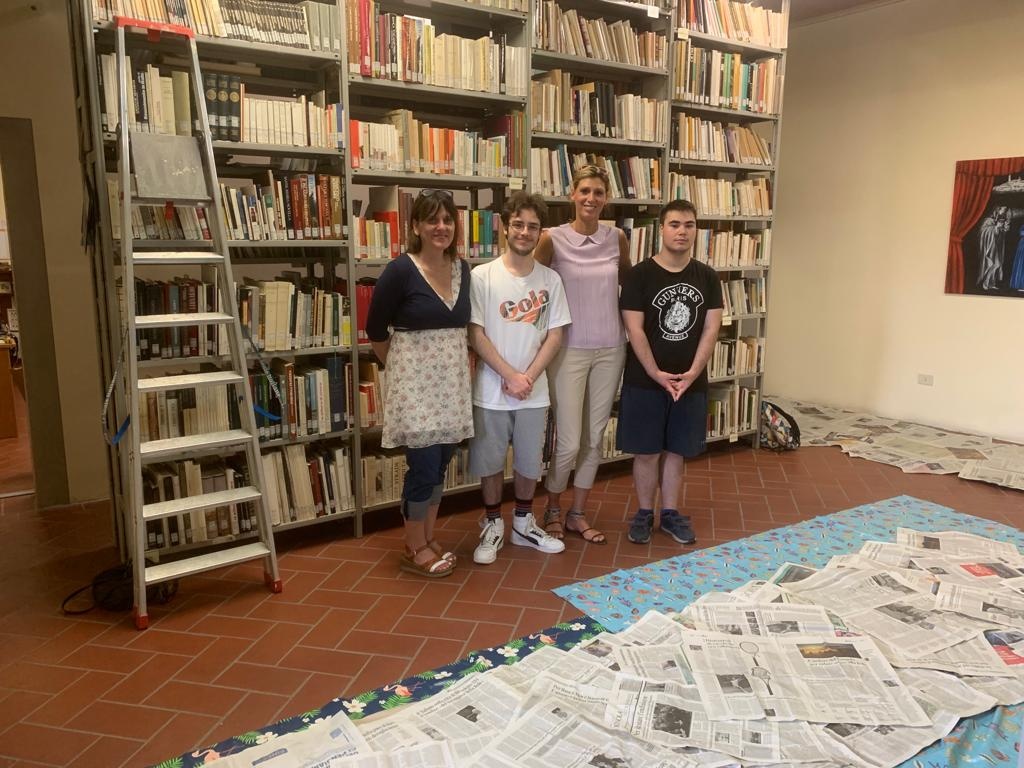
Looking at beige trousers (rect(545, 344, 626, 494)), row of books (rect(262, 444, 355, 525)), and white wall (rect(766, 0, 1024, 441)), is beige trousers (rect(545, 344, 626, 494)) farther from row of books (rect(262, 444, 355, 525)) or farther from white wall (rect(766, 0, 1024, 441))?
white wall (rect(766, 0, 1024, 441))

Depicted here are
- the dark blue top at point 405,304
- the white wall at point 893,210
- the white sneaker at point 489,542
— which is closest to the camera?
the dark blue top at point 405,304

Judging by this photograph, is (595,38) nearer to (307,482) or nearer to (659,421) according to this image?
(659,421)

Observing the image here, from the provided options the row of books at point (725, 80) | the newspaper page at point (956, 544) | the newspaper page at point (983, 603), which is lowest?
the newspaper page at point (983, 603)

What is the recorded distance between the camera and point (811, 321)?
6715 millimetres

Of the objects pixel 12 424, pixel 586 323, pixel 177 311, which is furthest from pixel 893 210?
pixel 12 424

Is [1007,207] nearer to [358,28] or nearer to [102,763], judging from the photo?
[358,28]

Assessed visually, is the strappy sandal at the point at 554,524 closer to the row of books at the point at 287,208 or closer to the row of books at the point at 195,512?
the row of books at the point at 195,512

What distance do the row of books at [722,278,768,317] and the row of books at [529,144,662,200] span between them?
93 cm

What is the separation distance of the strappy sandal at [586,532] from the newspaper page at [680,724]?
48.7 inches

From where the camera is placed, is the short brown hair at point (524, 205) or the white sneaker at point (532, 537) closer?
the short brown hair at point (524, 205)

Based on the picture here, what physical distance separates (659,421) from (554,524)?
0.72 metres

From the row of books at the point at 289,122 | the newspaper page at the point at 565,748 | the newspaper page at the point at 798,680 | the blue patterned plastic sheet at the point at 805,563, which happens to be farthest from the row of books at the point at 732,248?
the newspaper page at the point at 565,748

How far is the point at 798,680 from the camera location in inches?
94.9

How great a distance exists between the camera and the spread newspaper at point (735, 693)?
2088 mm
